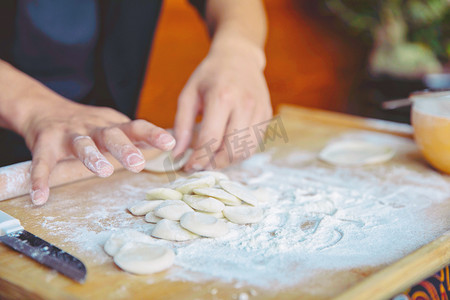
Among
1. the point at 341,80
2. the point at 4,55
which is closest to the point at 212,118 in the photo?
the point at 4,55

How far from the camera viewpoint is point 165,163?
45.6 inches

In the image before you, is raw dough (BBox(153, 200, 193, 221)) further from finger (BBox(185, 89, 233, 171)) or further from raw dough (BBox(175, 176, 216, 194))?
finger (BBox(185, 89, 233, 171))

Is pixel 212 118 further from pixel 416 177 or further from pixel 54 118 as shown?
pixel 416 177

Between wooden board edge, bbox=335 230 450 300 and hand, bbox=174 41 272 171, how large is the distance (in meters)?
0.55

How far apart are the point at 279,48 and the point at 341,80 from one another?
61 cm

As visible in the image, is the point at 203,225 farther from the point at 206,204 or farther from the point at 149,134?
the point at 149,134

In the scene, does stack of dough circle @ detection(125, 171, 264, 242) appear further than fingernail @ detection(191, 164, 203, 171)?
No

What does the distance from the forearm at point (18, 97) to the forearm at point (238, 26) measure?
48 cm

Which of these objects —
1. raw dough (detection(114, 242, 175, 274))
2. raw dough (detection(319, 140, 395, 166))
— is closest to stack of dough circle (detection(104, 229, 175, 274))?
raw dough (detection(114, 242, 175, 274))

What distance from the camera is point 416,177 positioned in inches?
43.1

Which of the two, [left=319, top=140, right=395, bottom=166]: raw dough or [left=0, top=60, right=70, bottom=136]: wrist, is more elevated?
[left=0, top=60, right=70, bottom=136]: wrist

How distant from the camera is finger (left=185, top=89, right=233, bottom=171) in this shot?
1123mm

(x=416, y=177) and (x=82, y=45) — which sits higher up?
(x=82, y=45)

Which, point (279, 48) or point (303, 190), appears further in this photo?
point (279, 48)
